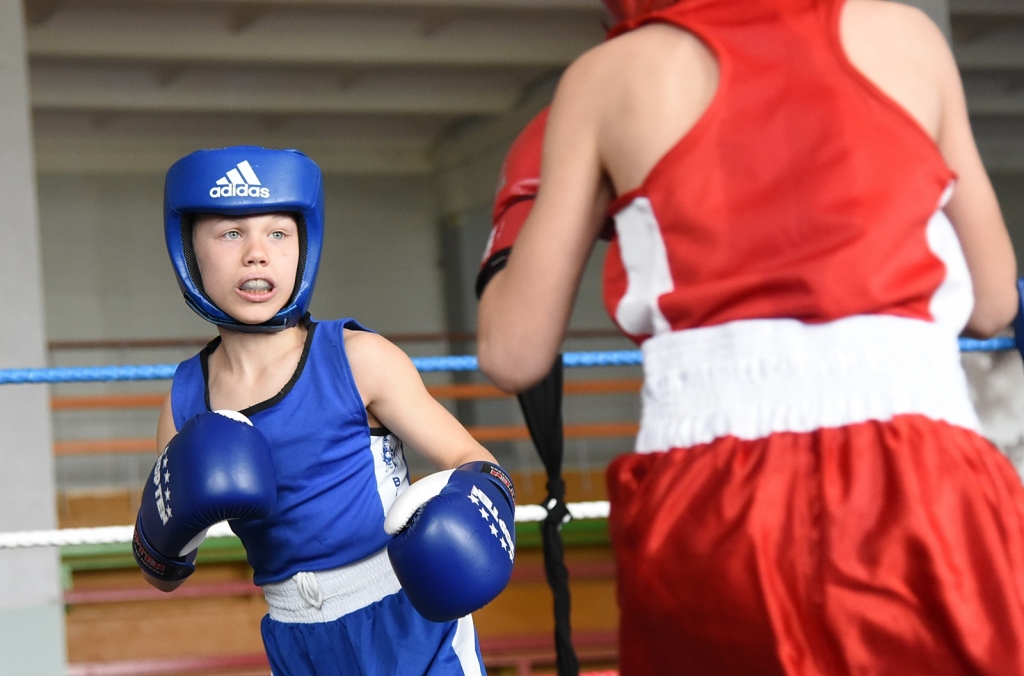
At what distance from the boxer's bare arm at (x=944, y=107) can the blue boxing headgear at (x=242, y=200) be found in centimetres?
76

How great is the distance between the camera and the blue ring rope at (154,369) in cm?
211

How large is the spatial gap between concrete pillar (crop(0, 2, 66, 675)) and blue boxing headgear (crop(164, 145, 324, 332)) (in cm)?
249

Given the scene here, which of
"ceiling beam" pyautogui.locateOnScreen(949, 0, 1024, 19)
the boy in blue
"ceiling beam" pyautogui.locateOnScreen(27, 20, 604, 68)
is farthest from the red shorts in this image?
"ceiling beam" pyautogui.locateOnScreen(949, 0, 1024, 19)

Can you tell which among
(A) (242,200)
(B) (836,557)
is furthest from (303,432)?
(B) (836,557)

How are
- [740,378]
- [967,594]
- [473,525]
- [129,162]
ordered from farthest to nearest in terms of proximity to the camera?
[129,162], [473,525], [740,378], [967,594]

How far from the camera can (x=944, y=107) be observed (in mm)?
906

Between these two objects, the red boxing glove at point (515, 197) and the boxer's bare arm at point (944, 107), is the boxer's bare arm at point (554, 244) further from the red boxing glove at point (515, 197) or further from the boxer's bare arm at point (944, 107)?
the boxer's bare arm at point (944, 107)

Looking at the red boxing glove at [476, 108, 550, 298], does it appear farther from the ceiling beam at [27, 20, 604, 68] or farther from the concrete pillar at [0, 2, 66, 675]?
the ceiling beam at [27, 20, 604, 68]

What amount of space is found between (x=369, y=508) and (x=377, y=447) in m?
0.08

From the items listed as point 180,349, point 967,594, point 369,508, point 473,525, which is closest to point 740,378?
point 967,594

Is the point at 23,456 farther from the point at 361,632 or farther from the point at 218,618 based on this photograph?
the point at 361,632

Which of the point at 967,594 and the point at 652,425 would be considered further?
the point at 652,425

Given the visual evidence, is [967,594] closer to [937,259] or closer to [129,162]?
[937,259]

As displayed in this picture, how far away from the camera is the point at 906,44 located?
866 mm
